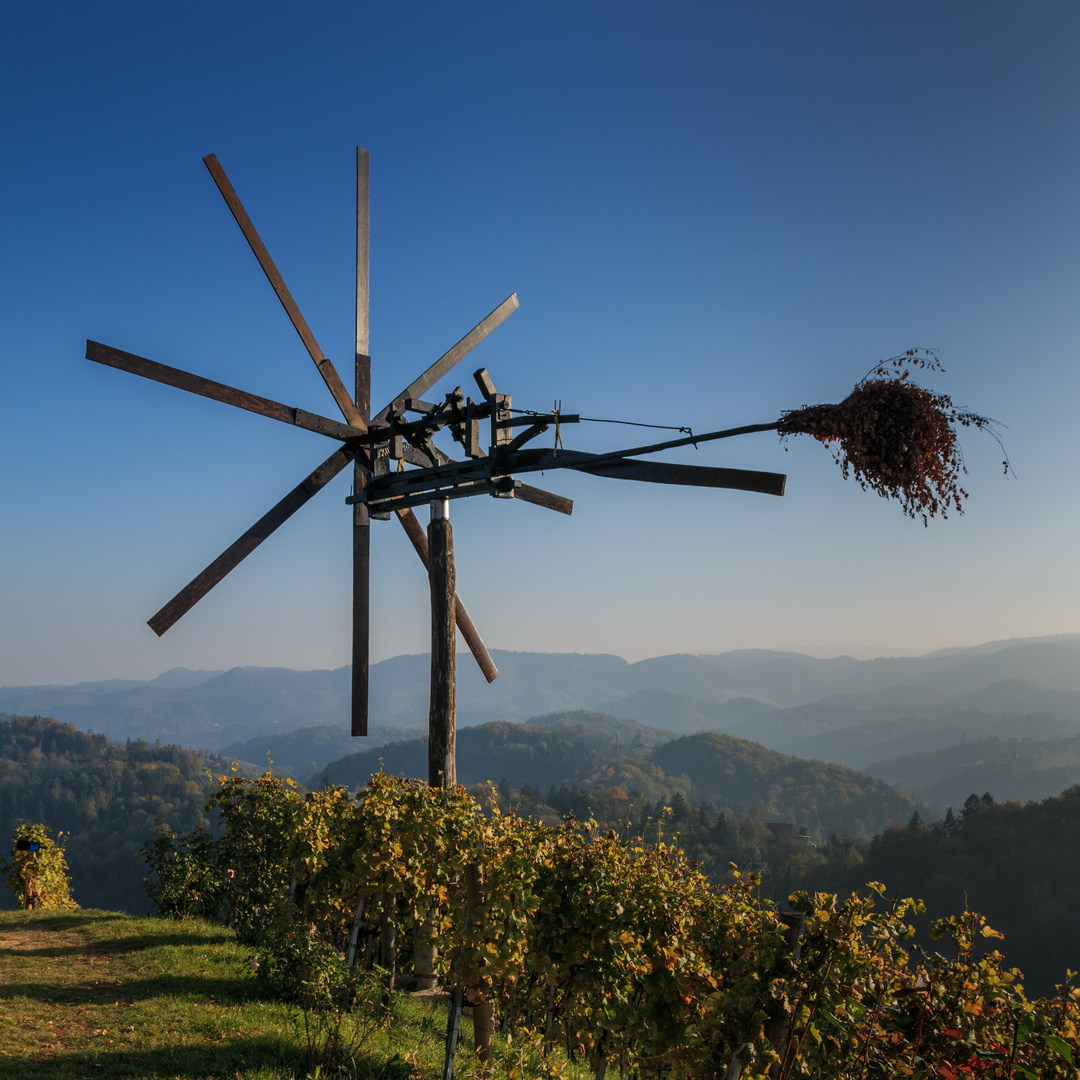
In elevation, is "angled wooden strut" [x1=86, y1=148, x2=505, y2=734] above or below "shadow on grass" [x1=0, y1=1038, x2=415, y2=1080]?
above

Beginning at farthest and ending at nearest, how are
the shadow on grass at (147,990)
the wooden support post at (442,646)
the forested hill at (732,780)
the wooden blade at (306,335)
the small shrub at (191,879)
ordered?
the forested hill at (732,780) → the small shrub at (191,879) → the wooden blade at (306,335) → the wooden support post at (442,646) → the shadow on grass at (147,990)

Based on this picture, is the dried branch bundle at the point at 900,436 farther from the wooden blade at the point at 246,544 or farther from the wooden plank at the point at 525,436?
the wooden blade at the point at 246,544

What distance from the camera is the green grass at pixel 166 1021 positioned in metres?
4.48

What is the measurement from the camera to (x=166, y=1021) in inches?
208

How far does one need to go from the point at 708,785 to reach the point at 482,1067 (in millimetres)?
197148

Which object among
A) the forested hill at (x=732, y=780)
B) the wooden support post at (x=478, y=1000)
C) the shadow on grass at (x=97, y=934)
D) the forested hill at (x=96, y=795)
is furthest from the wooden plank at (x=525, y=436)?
the forested hill at (x=732, y=780)

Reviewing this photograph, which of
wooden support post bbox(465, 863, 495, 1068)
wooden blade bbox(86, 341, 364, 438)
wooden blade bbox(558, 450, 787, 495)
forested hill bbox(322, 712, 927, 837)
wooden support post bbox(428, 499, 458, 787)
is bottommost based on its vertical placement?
forested hill bbox(322, 712, 927, 837)

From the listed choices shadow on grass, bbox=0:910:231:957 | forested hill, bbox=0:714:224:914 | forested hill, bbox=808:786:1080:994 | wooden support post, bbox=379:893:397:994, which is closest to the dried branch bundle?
wooden support post, bbox=379:893:397:994

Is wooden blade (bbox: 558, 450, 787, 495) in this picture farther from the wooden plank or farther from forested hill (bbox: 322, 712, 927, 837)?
forested hill (bbox: 322, 712, 927, 837)

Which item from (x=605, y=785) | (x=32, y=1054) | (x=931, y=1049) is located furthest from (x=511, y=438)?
(x=605, y=785)

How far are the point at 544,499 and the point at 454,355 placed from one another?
67.2 inches

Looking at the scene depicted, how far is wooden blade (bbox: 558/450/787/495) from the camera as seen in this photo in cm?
411

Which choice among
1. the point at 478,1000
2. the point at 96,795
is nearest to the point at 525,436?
the point at 478,1000

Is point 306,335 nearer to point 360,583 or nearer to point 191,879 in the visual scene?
point 360,583
